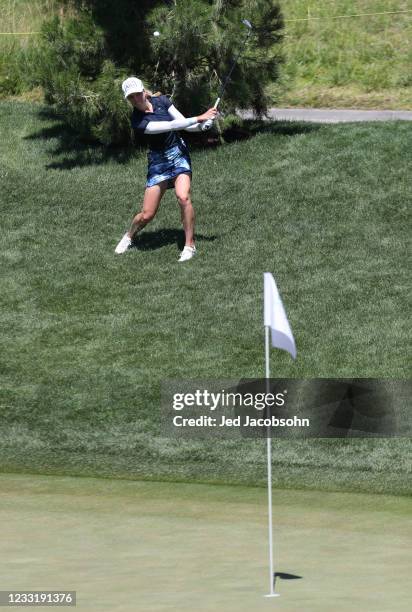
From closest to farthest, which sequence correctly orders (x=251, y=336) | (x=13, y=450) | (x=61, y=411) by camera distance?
(x=13, y=450), (x=61, y=411), (x=251, y=336)

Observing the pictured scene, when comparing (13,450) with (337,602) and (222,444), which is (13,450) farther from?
(337,602)

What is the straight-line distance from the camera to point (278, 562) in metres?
6.84

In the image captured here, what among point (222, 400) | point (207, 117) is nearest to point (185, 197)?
point (207, 117)

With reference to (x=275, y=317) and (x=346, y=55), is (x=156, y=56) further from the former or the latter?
(x=275, y=317)

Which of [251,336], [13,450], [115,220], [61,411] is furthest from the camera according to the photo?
[115,220]

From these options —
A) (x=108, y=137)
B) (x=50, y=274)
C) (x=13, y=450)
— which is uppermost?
(x=108, y=137)

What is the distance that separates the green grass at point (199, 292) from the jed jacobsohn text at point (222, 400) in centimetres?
25

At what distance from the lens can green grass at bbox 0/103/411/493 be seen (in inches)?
392

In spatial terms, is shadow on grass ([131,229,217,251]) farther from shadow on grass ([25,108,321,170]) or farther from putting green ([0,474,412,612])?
putting green ([0,474,412,612])

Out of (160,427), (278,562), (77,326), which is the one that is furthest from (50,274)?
(278,562)

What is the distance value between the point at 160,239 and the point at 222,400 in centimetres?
421

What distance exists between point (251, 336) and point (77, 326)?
5.75ft

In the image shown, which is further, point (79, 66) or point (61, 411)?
point (79, 66)

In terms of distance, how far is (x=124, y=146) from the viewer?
1767 cm
